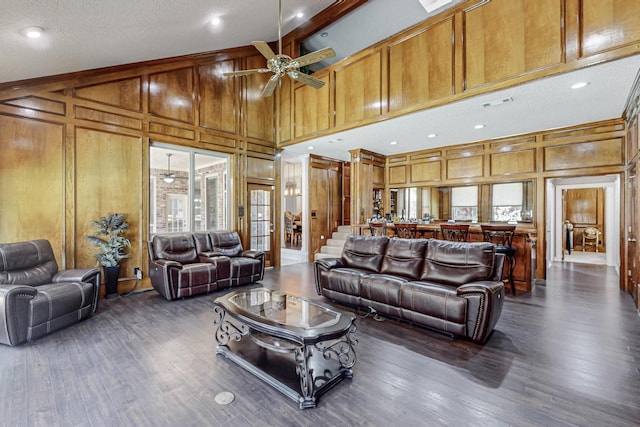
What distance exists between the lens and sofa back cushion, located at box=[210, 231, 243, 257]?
5.60m

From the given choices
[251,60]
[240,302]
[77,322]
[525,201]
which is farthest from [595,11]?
[77,322]

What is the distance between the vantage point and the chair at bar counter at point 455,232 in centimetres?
509

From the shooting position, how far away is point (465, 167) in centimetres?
691

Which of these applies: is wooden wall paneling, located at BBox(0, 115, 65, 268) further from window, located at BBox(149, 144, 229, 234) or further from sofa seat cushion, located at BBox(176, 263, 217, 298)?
sofa seat cushion, located at BBox(176, 263, 217, 298)

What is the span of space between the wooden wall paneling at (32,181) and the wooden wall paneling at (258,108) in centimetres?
345

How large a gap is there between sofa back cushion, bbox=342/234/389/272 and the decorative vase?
3.63 metres

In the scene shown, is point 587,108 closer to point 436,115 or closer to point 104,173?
point 436,115

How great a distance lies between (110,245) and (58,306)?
1.53 metres

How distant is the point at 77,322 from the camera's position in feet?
11.4

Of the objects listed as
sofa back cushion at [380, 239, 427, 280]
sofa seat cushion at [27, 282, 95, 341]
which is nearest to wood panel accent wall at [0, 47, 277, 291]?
sofa seat cushion at [27, 282, 95, 341]

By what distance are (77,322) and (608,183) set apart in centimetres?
1058

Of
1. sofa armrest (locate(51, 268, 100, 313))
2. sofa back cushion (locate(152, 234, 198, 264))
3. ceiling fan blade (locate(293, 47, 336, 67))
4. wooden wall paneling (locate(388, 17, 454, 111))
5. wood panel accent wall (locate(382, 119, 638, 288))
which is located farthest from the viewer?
wood panel accent wall (locate(382, 119, 638, 288))

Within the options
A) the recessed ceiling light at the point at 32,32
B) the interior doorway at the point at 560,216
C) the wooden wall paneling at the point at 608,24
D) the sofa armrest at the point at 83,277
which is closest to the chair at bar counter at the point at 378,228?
the interior doorway at the point at 560,216

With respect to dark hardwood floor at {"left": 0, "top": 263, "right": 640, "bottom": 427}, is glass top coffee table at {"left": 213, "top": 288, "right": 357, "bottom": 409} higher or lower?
higher
